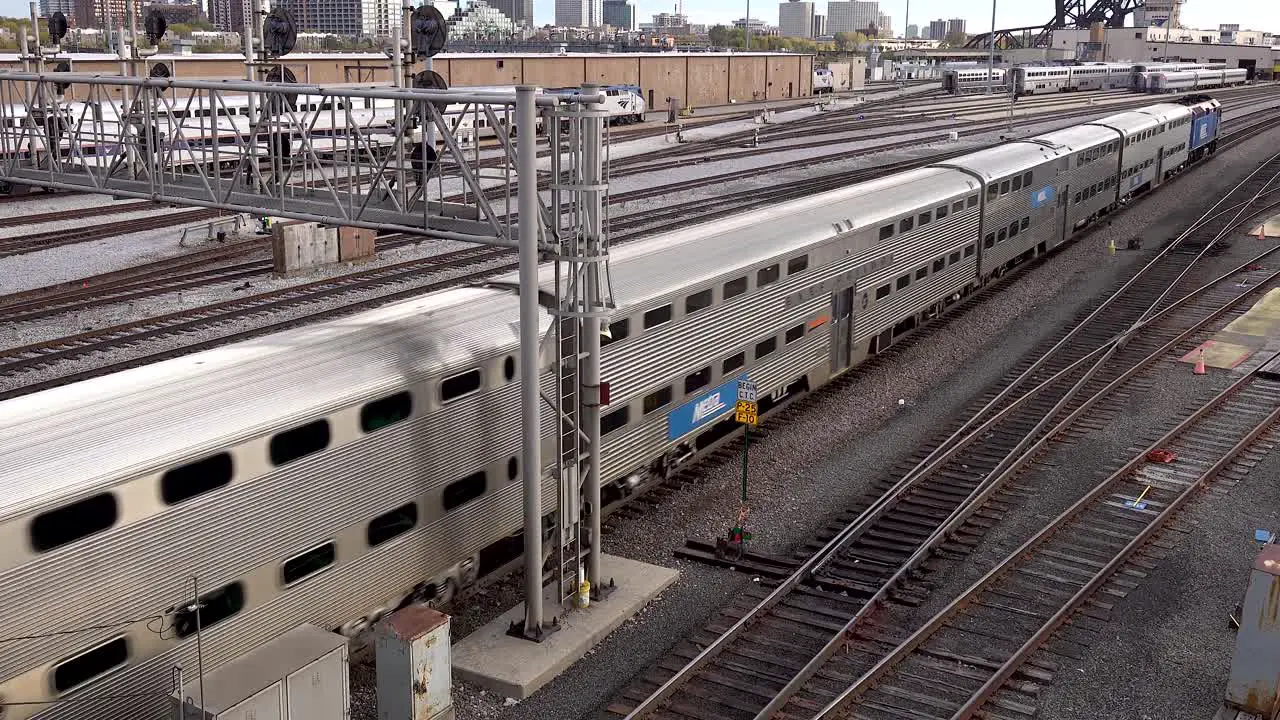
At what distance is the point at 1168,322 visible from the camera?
29609mm

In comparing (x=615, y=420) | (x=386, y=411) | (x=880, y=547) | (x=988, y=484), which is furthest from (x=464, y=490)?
(x=988, y=484)

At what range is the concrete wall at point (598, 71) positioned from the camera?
202 ft

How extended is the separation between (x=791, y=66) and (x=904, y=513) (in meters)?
97.2

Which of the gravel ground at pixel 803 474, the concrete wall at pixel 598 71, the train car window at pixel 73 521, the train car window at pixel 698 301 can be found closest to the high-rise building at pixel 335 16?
the concrete wall at pixel 598 71

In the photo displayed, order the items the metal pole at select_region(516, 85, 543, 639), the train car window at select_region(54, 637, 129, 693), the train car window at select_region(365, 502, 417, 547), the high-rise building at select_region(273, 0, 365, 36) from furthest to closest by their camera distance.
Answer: the high-rise building at select_region(273, 0, 365, 36) < the train car window at select_region(365, 502, 417, 547) < the metal pole at select_region(516, 85, 543, 639) < the train car window at select_region(54, 637, 129, 693)

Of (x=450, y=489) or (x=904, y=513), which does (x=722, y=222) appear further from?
(x=450, y=489)

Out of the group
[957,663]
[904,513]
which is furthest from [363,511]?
[904,513]

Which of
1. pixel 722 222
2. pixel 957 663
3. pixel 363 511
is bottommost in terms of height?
pixel 957 663

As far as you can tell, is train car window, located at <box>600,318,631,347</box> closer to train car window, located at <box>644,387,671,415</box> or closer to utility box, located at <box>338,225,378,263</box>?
train car window, located at <box>644,387,671,415</box>

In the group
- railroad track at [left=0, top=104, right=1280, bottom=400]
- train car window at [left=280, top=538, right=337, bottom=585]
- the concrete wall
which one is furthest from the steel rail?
the concrete wall

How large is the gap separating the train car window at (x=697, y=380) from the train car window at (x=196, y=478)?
8.46 metres

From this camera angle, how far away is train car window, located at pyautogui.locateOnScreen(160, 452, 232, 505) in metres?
10.3

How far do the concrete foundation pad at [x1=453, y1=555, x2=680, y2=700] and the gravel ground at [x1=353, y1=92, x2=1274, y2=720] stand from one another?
140mm

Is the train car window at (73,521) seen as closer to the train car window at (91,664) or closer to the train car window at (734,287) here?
the train car window at (91,664)
